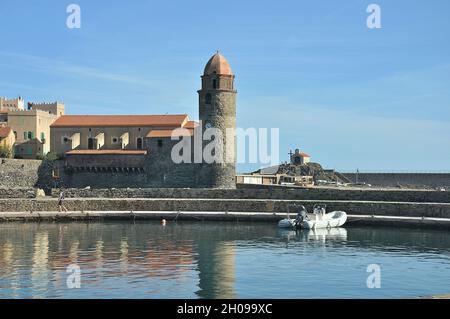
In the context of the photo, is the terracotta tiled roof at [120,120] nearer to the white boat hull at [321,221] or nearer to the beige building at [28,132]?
the beige building at [28,132]

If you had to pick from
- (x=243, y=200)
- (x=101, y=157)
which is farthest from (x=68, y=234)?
(x=101, y=157)

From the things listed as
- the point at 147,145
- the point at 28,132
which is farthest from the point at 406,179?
the point at 28,132

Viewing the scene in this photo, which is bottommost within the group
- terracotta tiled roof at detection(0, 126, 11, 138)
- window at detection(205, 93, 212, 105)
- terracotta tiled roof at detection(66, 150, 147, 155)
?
terracotta tiled roof at detection(66, 150, 147, 155)

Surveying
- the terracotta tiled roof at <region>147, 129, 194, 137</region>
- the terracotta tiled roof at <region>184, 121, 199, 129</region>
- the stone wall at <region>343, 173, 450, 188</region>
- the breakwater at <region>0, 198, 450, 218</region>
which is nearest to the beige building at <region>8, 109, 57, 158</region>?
the terracotta tiled roof at <region>147, 129, 194, 137</region>

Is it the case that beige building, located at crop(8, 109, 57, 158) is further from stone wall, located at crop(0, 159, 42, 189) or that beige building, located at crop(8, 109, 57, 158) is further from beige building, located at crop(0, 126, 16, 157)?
stone wall, located at crop(0, 159, 42, 189)

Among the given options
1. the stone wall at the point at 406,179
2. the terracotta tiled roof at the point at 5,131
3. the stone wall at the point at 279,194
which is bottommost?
the stone wall at the point at 279,194

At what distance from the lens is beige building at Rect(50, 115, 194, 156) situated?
188 ft

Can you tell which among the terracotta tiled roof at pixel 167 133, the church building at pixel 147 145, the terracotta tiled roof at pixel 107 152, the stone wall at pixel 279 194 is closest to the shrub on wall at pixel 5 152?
the church building at pixel 147 145

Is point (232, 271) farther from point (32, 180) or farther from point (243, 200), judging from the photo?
point (32, 180)

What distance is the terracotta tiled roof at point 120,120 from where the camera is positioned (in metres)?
57.1

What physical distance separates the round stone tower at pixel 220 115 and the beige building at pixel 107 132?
Answer: 7.69 m

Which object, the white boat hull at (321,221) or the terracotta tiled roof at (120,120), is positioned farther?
the terracotta tiled roof at (120,120)

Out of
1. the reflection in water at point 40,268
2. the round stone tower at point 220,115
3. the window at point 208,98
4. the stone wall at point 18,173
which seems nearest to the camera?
the reflection in water at point 40,268

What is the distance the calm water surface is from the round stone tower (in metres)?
12.6
